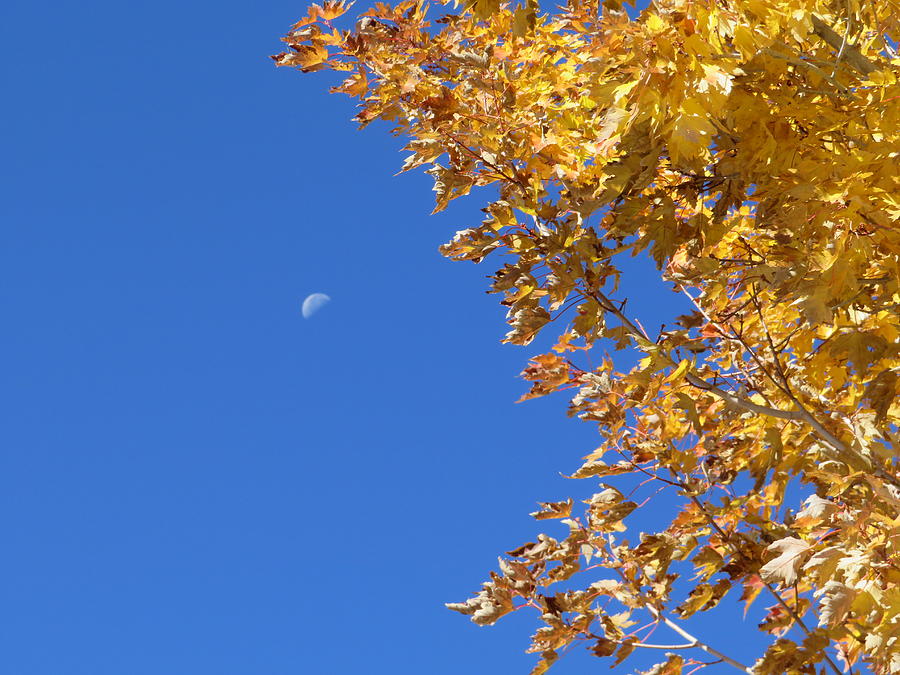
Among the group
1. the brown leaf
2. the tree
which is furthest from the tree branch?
the brown leaf

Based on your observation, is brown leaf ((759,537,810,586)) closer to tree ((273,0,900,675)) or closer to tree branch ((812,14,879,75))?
tree ((273,0,900,675))

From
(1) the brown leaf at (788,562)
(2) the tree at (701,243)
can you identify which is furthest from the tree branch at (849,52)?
(1) the brown leaf at (788,562)

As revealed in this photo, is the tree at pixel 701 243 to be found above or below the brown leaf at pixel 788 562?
above

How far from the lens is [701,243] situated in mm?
2891

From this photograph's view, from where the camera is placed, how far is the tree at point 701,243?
2.39 m

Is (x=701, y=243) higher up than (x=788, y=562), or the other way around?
(x=701, y=243)

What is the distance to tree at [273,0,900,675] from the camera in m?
2.39

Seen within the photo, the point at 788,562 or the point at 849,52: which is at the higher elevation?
the point at 849,52

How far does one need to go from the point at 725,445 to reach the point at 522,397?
2.93 feet

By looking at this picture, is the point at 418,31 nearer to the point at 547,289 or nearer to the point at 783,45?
the point at 547,289

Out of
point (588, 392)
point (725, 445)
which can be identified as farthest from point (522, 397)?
point (725, 445)

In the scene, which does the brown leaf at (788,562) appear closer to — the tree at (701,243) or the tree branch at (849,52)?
the tree at (701,243)

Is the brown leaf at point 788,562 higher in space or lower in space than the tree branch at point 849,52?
lower

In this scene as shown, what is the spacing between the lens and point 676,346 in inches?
110
